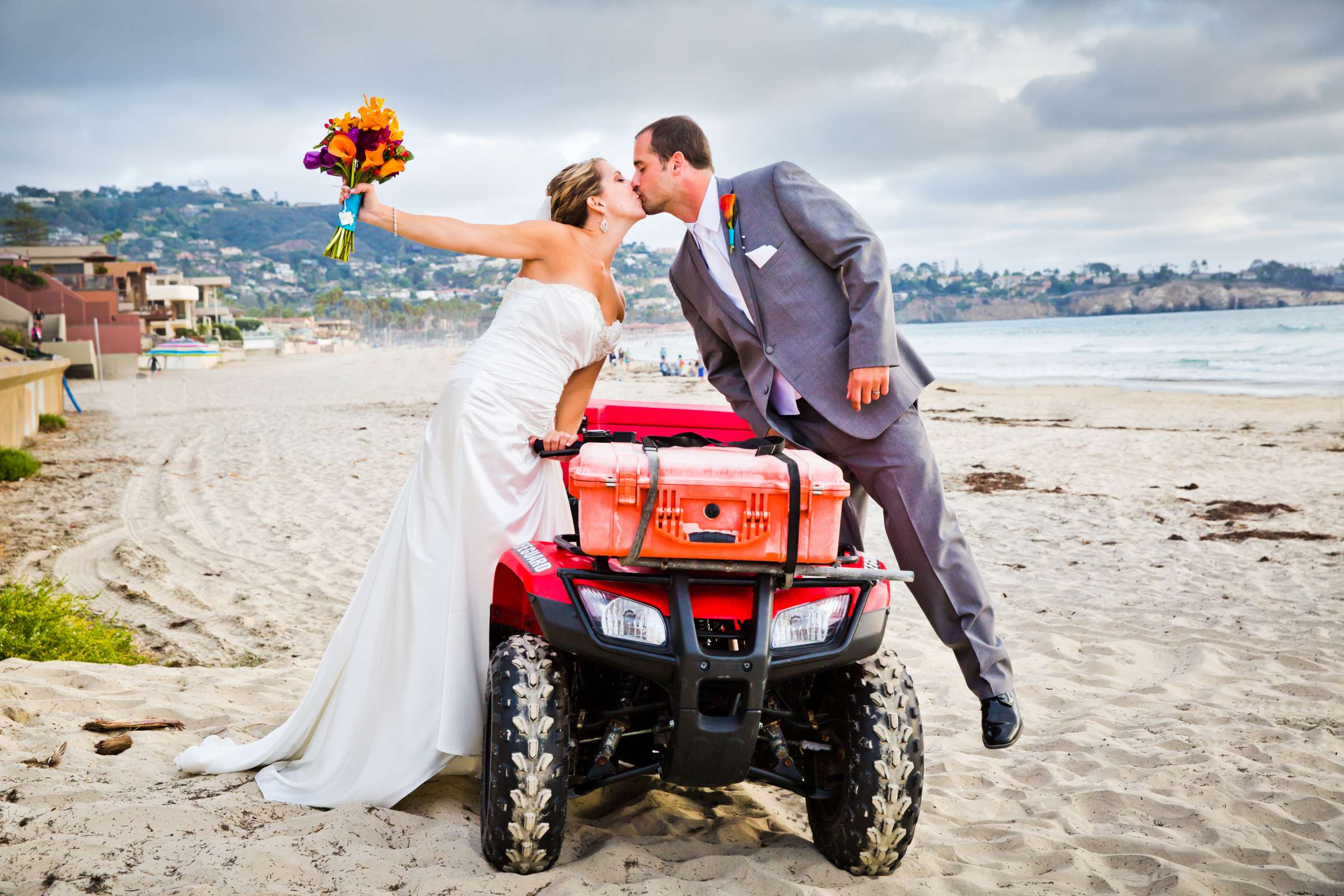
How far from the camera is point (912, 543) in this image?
3314mm

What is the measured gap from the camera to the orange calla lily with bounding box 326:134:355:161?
350cm

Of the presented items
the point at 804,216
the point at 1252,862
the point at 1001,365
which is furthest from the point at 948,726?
the point at 1001,365

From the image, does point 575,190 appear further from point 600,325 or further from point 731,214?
point 731,214

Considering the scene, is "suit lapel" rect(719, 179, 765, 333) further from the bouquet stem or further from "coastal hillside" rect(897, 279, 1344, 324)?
"coastal hillside" rect(897, 279, 1344, 324)

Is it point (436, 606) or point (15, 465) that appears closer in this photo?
point (436, 606)

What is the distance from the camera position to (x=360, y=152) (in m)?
3.56

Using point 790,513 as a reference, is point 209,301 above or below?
above

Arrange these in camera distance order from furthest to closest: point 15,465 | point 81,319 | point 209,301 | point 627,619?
point 209,301, point 81,319, point 15,465, point 627,619

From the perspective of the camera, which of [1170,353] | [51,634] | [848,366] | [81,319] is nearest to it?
[848,366]

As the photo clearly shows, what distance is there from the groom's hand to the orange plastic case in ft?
2.24

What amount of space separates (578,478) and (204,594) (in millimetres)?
5276

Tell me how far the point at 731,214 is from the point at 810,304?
435 mm

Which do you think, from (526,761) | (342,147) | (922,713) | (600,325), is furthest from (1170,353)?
(526,761)

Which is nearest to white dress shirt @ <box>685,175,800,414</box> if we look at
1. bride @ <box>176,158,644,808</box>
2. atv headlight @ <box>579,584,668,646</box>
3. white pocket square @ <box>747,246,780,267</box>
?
white pocket square @ <box>747,246,780,267</box>
